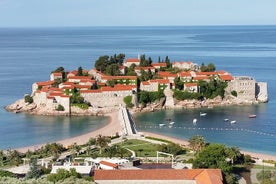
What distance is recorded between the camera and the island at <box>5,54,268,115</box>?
187 feet

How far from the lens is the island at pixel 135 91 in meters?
57.1

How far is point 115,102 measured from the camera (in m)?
58.1

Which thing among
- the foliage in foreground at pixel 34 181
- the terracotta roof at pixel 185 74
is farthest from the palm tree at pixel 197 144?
the terracotta roof at pixel 185 74

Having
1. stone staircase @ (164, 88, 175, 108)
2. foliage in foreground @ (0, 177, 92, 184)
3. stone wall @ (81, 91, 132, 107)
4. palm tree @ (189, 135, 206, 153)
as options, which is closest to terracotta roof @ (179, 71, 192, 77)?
stone staircase @ (164, 88, 175, 108)

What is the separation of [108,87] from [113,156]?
21.5 metres

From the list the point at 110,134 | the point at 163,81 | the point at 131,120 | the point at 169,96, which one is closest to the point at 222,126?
the point at 131,120

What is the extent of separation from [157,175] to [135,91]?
1182 inches

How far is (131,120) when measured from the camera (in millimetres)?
53312

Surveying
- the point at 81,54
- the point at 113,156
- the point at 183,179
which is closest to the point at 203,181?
the point at 183,179

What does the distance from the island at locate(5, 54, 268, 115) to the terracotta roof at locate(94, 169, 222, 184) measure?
27036 mm

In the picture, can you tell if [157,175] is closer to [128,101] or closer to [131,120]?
[131,120]

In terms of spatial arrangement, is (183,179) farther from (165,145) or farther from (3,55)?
(3,55)

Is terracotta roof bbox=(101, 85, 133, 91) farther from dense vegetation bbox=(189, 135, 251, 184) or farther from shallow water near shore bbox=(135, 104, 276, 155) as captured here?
dense vegetation bbox=(189, 135, 251, 184)

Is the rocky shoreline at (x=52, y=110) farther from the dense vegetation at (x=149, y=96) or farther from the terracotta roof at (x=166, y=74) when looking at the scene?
the terracotta roof at (x=166, y=74)
